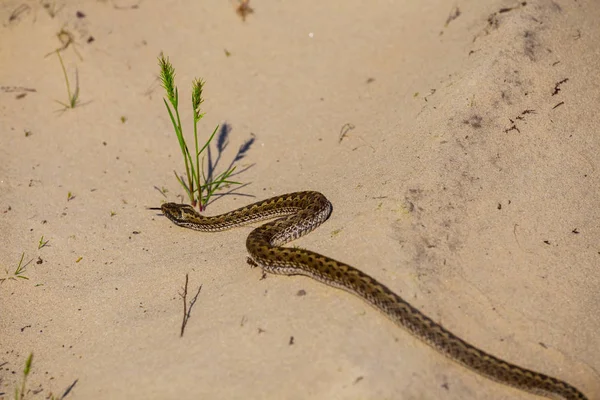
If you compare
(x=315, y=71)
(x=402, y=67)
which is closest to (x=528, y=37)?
(x=402, y=67)

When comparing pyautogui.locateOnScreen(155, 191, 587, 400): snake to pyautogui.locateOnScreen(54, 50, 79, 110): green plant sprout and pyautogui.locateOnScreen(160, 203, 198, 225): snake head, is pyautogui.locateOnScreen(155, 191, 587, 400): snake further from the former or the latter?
pyautogui.locateOnScreen(54, 50, 79, 110): green plant sprout

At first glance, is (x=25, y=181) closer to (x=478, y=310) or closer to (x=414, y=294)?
(x=414, y=294)

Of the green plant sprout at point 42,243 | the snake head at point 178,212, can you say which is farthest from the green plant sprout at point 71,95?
the snake head at point 178,212

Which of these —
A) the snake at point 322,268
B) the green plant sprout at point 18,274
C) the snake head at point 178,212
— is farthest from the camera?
the snake head at point 178,212

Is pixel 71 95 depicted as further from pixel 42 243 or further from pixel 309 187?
pixel 309 187

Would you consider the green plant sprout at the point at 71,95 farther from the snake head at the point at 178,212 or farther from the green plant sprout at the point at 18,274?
the green plant sprout at the point at 18,274
